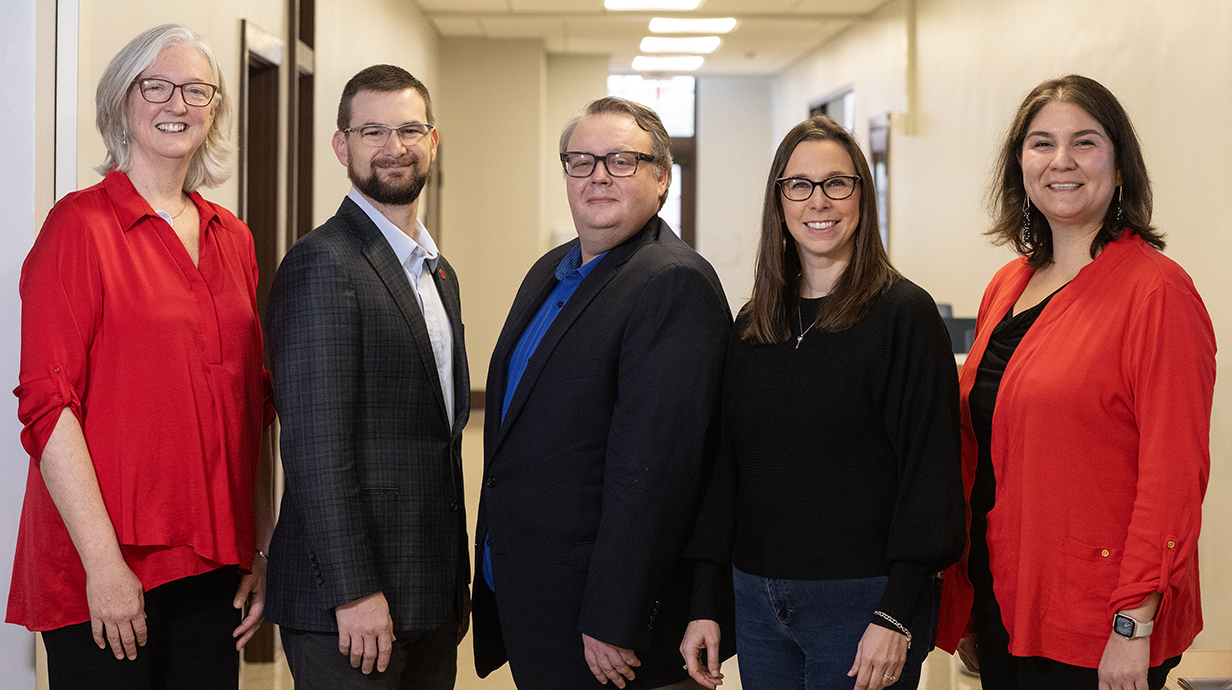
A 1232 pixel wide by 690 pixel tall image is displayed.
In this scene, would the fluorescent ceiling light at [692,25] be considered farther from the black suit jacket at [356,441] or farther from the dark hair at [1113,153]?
the black suit jacket at [356,441]

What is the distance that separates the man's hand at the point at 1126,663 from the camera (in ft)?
4.88

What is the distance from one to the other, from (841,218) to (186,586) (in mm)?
1303

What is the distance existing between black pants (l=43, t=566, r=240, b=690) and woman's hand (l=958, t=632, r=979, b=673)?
4.41 feet

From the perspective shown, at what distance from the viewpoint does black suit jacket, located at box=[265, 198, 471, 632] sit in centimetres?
167

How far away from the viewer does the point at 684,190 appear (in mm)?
11195

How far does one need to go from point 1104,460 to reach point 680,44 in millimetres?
8228

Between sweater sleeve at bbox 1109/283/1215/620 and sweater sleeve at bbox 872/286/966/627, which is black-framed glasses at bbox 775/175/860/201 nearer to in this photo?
sweater sleeve at bbox 872/286/966/627

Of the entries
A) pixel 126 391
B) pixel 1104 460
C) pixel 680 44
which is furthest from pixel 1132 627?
pixel 680 44

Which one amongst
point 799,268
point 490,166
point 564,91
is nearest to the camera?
point 799,268

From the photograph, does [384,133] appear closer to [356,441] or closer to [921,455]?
[356,441]

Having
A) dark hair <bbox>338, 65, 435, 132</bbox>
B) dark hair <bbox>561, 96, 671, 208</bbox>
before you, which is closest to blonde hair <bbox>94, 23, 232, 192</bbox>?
dark hair <bbox>338, 65, 435, 132</bbox>

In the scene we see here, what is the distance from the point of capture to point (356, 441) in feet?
5.70

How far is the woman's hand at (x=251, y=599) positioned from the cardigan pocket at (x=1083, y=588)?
1.38 meters

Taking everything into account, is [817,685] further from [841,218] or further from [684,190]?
[684,190]
